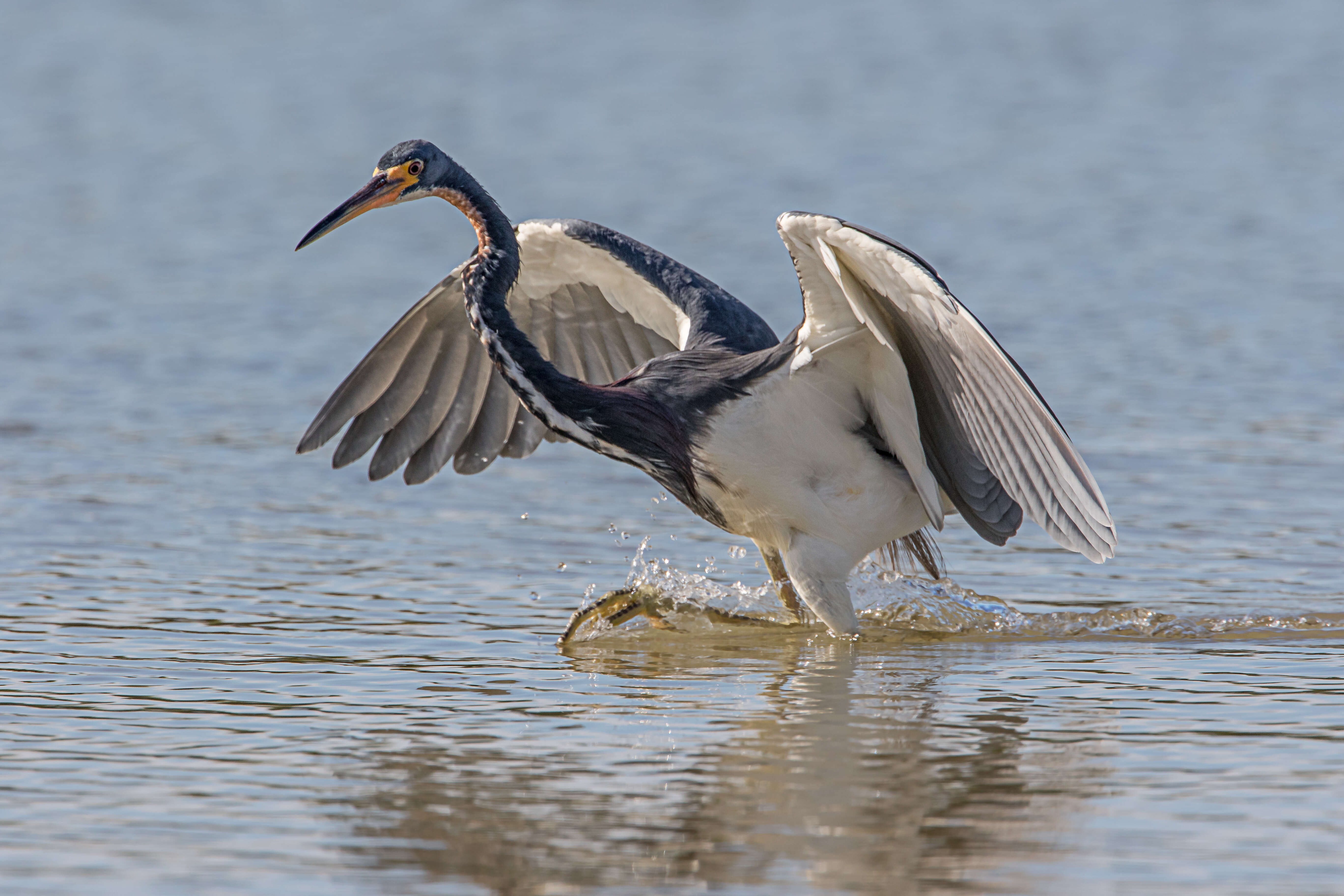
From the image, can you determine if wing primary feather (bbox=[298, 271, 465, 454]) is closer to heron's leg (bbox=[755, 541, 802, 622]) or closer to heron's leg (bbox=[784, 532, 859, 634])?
heron's leg (bbox=[755, 541, 802, 622])

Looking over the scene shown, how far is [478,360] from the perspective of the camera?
7.39 meters

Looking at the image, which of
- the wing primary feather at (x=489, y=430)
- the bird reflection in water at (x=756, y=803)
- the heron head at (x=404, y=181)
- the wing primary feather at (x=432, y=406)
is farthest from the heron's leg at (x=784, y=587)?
the heron head at (x=404, y=181)

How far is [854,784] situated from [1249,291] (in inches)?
362

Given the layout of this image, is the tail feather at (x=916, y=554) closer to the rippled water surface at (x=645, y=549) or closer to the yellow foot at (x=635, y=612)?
the rippled water surface at (x=645, y=549)

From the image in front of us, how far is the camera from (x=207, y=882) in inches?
150

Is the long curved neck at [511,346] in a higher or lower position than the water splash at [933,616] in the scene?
higher

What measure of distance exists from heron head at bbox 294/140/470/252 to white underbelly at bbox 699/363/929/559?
1.34m

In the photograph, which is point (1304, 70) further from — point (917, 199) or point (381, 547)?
point (381, 547)

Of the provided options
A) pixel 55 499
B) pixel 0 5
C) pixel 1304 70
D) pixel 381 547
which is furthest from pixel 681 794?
pixel 0 5

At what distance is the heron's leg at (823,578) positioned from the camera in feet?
20.3

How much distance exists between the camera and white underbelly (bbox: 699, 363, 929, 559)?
5988 mm

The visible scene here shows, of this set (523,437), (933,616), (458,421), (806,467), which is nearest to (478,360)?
(458,421)

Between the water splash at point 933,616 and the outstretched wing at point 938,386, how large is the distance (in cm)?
68

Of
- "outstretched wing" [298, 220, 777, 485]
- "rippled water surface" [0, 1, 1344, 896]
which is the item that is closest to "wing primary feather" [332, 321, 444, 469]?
"outstretched wing" [298, 220, 777, 485]
